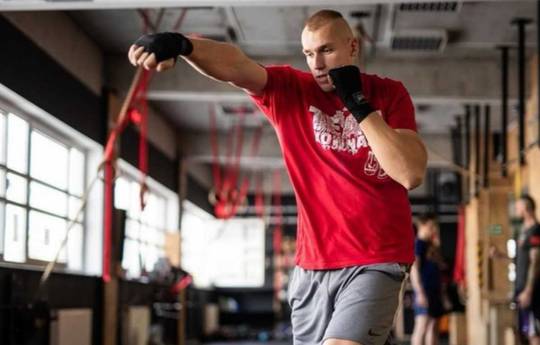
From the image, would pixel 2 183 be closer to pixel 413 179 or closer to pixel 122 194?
pixel 122 194

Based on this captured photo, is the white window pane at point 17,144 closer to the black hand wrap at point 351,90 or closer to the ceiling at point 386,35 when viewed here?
the ceiling at point 386,35

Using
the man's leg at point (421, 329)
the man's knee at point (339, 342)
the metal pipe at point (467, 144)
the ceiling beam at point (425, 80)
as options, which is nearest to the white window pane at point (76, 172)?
the ceiling beam at point (425, 80)

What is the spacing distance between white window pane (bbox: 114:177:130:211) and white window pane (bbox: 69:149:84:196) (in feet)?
3.77

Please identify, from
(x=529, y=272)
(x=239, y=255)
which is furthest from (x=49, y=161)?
(x=239, y=255)

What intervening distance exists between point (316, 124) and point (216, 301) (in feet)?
52.0

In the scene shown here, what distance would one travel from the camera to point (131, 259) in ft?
36.9

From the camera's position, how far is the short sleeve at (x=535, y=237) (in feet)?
21.9

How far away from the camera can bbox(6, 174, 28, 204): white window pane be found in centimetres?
710

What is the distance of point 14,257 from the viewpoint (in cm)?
720

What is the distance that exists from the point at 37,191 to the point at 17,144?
558 millimetres

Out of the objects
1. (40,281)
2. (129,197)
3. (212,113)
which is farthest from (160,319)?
(40,281)

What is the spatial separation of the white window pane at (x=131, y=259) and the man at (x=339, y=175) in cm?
861

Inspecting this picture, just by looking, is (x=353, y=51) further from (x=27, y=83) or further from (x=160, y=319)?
(x=160, y=319)

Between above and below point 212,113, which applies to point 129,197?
below
